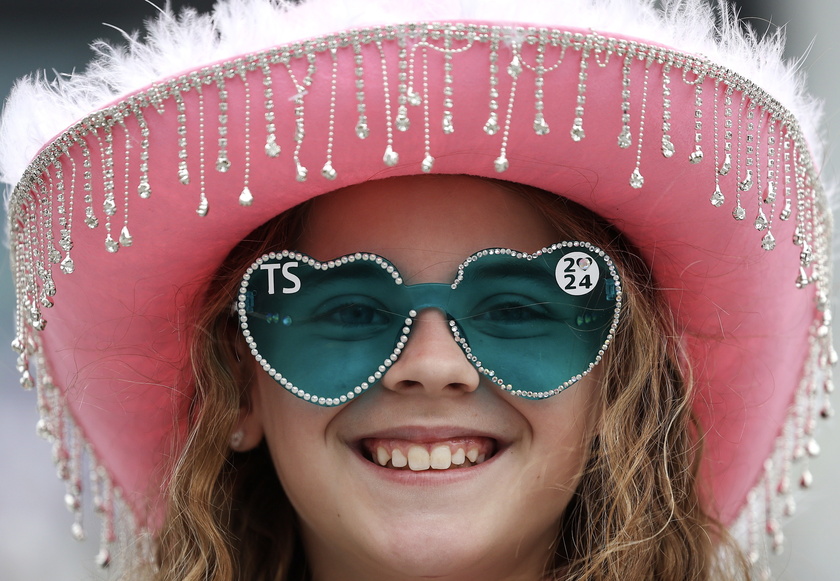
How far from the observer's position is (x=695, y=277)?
1.41m

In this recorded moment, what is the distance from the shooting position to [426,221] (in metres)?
1.29

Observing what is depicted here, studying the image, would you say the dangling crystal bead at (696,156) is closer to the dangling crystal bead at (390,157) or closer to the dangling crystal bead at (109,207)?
the dangling crystal bead at (390,157)

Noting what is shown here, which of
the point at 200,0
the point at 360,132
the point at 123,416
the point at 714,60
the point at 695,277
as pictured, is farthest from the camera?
the point at 200,0

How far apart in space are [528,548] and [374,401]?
14.3 inches

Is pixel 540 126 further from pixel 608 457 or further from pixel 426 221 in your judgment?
pixel 608 457

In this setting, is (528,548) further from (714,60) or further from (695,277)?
(714,60)

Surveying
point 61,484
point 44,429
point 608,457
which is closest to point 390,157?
point 608,457

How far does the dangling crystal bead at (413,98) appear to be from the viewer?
1073 mm

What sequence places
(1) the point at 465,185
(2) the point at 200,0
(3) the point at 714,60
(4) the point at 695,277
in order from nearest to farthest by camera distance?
(3) the point at 714,60
(1) the point at 465,185
(4) the point at 695,277
(2) the point at 200,0

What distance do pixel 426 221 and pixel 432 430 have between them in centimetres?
31

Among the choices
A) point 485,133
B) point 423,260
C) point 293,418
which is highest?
point 485,133

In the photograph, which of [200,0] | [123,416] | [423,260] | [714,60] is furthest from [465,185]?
[200,0]

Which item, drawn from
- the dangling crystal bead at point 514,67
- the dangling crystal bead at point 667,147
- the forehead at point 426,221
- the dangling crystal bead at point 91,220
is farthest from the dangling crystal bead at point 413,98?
the dangling crystal bead at point 91,220

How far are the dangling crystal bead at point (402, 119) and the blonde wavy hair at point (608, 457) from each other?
0.85ft
